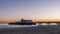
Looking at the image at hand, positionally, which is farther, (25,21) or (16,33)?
(25,21)

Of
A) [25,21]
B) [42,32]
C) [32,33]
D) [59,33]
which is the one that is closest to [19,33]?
[32,33]

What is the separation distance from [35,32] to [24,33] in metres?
1.27

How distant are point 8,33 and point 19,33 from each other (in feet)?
3.64

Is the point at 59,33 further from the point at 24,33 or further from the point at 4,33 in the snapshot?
the point at 4,33

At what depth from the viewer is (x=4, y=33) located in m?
15.2

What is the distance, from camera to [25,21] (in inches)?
2328

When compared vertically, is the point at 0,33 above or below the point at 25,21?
below

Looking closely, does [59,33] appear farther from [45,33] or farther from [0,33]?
[0,33]

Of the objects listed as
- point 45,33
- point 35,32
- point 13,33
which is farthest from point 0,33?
point 45,33

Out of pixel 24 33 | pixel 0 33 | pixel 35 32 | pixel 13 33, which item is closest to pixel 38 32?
pixel 35 32

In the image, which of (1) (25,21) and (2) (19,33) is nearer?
(2) (19,33)

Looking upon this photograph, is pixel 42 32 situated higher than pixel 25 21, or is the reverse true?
pixel 25 21

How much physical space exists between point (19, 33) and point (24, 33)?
1.66ft

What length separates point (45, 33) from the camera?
15438 mm
